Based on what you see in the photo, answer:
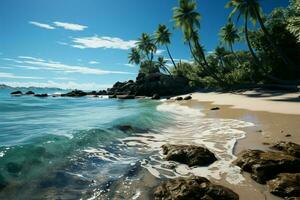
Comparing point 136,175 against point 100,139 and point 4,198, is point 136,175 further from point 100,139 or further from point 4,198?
point 100,139

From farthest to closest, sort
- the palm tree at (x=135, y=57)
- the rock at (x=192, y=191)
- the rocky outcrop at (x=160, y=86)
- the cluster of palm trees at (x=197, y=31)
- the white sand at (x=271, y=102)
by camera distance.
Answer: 1. the palm tree at (x=135, y=57)
2. the rocky outcrop at (x=160, y=86)
3. the cluster of palm trees at (x=197, y=31)
4. the white sand at (x=271, y=102)
5. the rock at (x=192, y=191)

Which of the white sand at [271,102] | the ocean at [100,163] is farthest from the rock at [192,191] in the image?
the white sand at [271,102]

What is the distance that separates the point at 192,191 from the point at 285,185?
2090mm

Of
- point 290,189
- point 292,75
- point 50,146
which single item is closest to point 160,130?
point 50,146

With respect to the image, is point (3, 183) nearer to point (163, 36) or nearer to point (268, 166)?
point (268, 166)

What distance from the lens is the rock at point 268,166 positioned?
6664mm

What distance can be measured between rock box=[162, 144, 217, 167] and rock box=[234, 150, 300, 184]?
1.22 m

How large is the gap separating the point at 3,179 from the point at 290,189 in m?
7.18

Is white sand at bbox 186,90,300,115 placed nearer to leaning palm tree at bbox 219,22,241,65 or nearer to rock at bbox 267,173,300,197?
rock at bbox 267,173,300,197

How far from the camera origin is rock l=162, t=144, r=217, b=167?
8.24 m

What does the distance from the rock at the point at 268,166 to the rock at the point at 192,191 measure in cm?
117

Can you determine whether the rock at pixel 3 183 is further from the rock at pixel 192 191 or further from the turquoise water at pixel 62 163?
the rock at pixel 192 191

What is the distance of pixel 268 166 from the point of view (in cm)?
679

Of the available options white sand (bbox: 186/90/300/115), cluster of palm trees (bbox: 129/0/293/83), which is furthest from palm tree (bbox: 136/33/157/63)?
white sand (bbox: 186/90/300/115)
